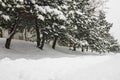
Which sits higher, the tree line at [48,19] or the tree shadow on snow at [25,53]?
the tree line at [48,19]

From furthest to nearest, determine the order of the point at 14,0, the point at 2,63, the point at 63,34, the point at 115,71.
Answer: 1. the point at 63,34
2. the point at 14,0
3. the point at 2,63
4. the point at 115,71

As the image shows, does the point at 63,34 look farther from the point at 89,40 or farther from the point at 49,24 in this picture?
the point at 89,40

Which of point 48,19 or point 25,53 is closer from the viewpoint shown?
point 48,19

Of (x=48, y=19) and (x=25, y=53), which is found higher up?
(x=48, y=19)

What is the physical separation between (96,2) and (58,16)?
19514 millimetres

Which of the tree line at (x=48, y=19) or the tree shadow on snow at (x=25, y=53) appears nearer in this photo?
the tree line at (x=48, y=19)

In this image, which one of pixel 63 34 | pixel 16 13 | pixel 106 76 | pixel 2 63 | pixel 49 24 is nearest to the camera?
pixel 106 76

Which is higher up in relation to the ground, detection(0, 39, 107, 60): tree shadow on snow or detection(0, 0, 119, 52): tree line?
detection(0, 0, 119, 52): tree line

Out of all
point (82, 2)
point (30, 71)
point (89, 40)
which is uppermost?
point (82, 2)

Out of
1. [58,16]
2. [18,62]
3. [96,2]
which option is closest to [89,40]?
[96,2]

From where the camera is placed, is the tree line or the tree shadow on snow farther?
the tree shadow on snow

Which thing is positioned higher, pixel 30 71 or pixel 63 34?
pixel 63 34

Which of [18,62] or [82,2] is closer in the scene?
[18,62]

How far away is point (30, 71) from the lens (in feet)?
27.5
